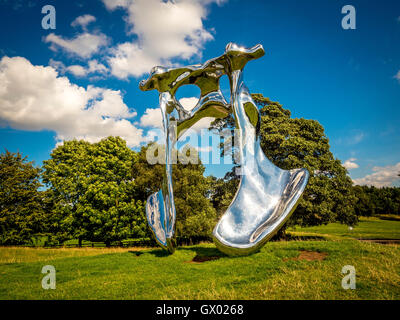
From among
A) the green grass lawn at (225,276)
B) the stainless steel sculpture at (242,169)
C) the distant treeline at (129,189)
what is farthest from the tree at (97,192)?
the stainless steel sculpture at (242,169)

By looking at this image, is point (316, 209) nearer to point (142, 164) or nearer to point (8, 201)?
point (142, 164)

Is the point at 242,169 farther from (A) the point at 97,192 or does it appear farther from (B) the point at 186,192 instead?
(A) the point at 97,192

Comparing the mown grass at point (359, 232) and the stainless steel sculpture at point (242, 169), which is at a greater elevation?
the stainless steel sculpture at point (242, 169)

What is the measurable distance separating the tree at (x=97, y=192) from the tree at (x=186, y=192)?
4.79 ft

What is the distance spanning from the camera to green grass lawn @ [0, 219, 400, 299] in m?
5.97

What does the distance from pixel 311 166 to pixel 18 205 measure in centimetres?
2288

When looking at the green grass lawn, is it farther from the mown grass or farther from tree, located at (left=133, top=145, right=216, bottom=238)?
the mown grass

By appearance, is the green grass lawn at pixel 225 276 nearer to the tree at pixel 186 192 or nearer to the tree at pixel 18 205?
the tree at pixel 186 192

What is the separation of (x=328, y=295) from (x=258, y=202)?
319 centimetres

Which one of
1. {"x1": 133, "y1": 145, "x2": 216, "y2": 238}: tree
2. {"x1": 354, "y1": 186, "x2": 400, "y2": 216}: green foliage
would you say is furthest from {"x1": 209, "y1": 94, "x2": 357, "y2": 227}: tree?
{"x1": 354, "y1": 186, "x2": 400, "y2": 216}: green foliage

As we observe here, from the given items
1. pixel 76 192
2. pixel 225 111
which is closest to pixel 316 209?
pixel 225 111

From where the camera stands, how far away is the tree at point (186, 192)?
15555mm

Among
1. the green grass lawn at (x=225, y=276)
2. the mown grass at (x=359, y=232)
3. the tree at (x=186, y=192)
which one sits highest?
the tree at (x=186, y=192)

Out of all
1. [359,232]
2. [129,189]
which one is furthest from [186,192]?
[359,232]
